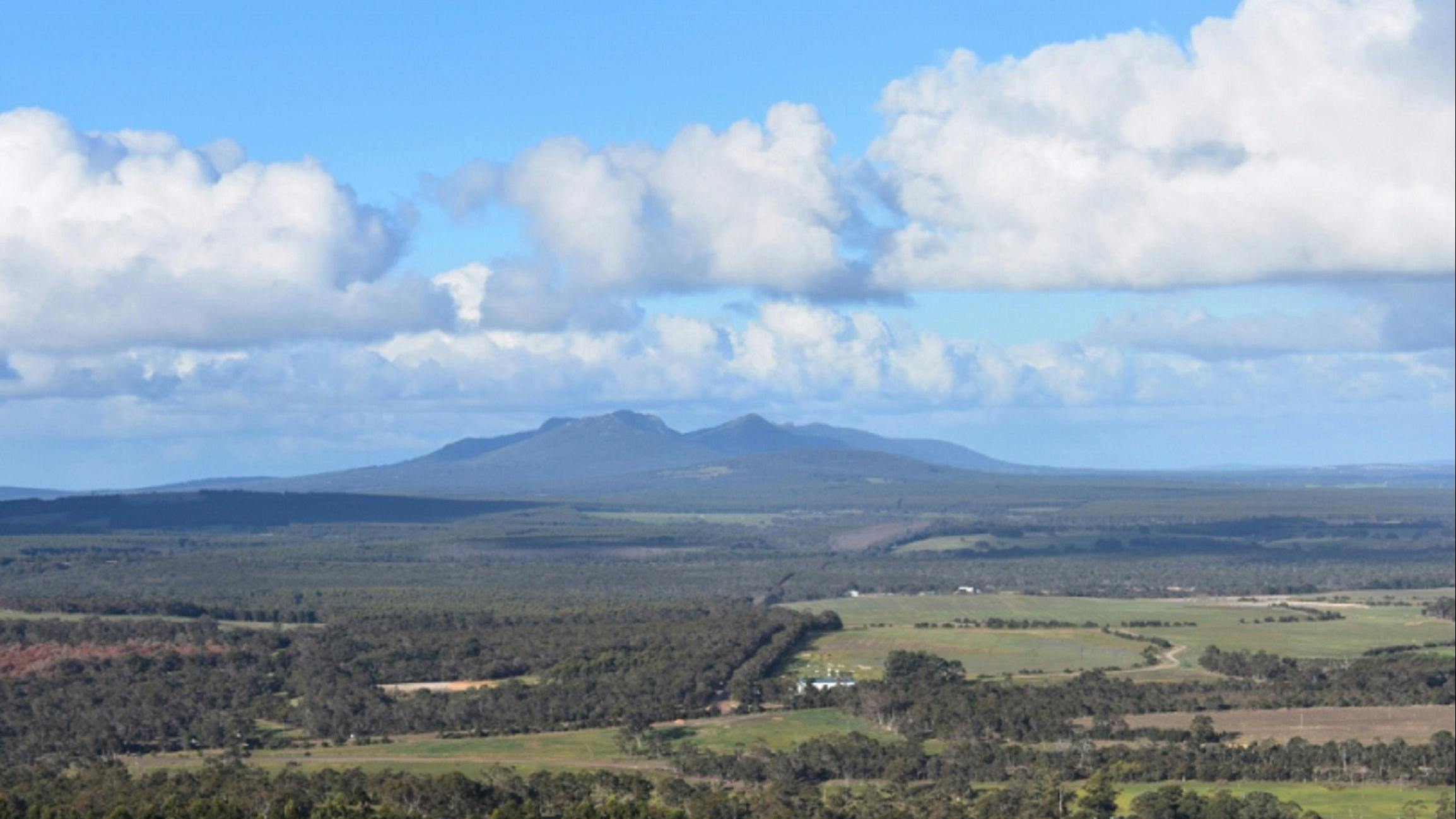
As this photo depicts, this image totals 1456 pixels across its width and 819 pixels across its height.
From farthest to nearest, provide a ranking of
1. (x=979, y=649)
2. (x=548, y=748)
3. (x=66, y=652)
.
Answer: (x=979, y=649) → (x=66, y=652) → (x=548, y=748)

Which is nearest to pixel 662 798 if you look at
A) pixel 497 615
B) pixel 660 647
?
pixel 660 647

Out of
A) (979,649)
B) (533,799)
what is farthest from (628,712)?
(979,649)

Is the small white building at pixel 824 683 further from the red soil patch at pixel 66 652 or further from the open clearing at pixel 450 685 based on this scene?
the red soil patch at pixel 66 652

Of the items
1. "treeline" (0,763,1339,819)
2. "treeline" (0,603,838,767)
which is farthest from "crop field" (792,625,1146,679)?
"treeline" (0,763,1339,819)

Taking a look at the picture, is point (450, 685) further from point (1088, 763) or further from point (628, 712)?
point (1088, 763)

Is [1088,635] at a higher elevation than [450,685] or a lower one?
higher

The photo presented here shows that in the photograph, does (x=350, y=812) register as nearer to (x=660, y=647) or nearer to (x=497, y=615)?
(x=660, y=647)
